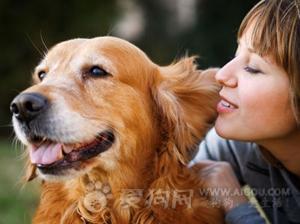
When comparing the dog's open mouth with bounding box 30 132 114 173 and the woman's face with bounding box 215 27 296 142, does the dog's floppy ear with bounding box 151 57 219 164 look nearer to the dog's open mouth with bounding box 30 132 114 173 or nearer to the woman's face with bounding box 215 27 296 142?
the woman's face with bounding box 215 27 296 142

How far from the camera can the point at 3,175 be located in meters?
7.26

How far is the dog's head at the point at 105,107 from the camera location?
2.96 m

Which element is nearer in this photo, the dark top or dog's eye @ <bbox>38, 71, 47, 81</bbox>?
dog's eye @ <bbox>38, 71, 47, 81</bbox>

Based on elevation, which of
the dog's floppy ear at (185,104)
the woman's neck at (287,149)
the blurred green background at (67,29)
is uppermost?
the dog's floppy ear at (185,104)

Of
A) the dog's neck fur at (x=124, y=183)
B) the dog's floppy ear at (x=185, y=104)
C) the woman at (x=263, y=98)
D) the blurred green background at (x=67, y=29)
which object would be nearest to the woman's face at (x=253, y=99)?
the woman at (x=263, y=98)

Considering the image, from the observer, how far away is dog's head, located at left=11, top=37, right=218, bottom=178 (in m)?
2.96

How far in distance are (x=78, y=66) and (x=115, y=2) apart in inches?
330

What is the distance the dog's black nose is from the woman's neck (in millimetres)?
1079

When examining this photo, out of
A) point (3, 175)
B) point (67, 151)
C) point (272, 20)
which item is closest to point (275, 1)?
point (272, 20)

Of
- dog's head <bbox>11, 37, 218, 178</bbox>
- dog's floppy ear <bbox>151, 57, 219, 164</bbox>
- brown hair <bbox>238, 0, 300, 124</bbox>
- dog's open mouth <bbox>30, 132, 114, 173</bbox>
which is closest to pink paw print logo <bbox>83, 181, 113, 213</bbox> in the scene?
dog's head <bbox>11, 37, 218, 178</bbox>

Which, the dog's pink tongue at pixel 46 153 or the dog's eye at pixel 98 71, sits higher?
the dog's eye at pixel 98 71

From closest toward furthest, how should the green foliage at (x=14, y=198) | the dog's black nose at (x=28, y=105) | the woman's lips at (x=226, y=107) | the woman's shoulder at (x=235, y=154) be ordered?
the dog's black nose at (x=28, y=105) < the woman's lips at (x=226, y=107) < the woman's shoulder at (x=235, y=154) < the green foliage at (x=14, y=198)

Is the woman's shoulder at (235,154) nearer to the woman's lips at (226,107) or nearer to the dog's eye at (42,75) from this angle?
the woman's lips at (226,107)

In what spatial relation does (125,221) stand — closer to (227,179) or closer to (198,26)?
(227,179)
